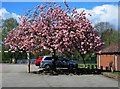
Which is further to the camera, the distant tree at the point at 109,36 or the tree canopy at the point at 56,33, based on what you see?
the distant tree at the point at 109,36

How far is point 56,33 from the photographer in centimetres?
2628

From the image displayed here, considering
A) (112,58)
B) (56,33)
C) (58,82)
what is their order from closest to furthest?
(58,82), (56,33), (112,58)

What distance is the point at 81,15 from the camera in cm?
2784

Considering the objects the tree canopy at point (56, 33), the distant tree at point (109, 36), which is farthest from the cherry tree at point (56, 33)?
the distant tree at point (109, 36)

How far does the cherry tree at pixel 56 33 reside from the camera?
85.3 ft

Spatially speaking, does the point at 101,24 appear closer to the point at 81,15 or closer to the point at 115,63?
the point at 115,63

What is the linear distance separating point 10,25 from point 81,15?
43087mm

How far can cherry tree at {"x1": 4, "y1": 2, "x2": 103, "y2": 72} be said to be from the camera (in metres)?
26.0

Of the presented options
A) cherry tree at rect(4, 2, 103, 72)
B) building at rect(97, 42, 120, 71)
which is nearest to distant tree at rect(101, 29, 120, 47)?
building at rect(97, 42, 120, 71)

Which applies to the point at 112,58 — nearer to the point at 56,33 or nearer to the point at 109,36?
the point at 56,33

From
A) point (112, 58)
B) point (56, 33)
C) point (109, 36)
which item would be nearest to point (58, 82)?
point (56, 33)

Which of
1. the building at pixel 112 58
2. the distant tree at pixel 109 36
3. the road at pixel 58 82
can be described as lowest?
the road at pixel 58 82

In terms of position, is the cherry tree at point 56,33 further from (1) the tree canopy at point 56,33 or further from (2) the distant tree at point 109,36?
(2) the distant tree at point 109,36

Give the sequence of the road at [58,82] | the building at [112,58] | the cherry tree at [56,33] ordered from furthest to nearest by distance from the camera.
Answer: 1. the building at [112,58]
2. the cherry tree at [56,33]
3. the road at [58,82]
